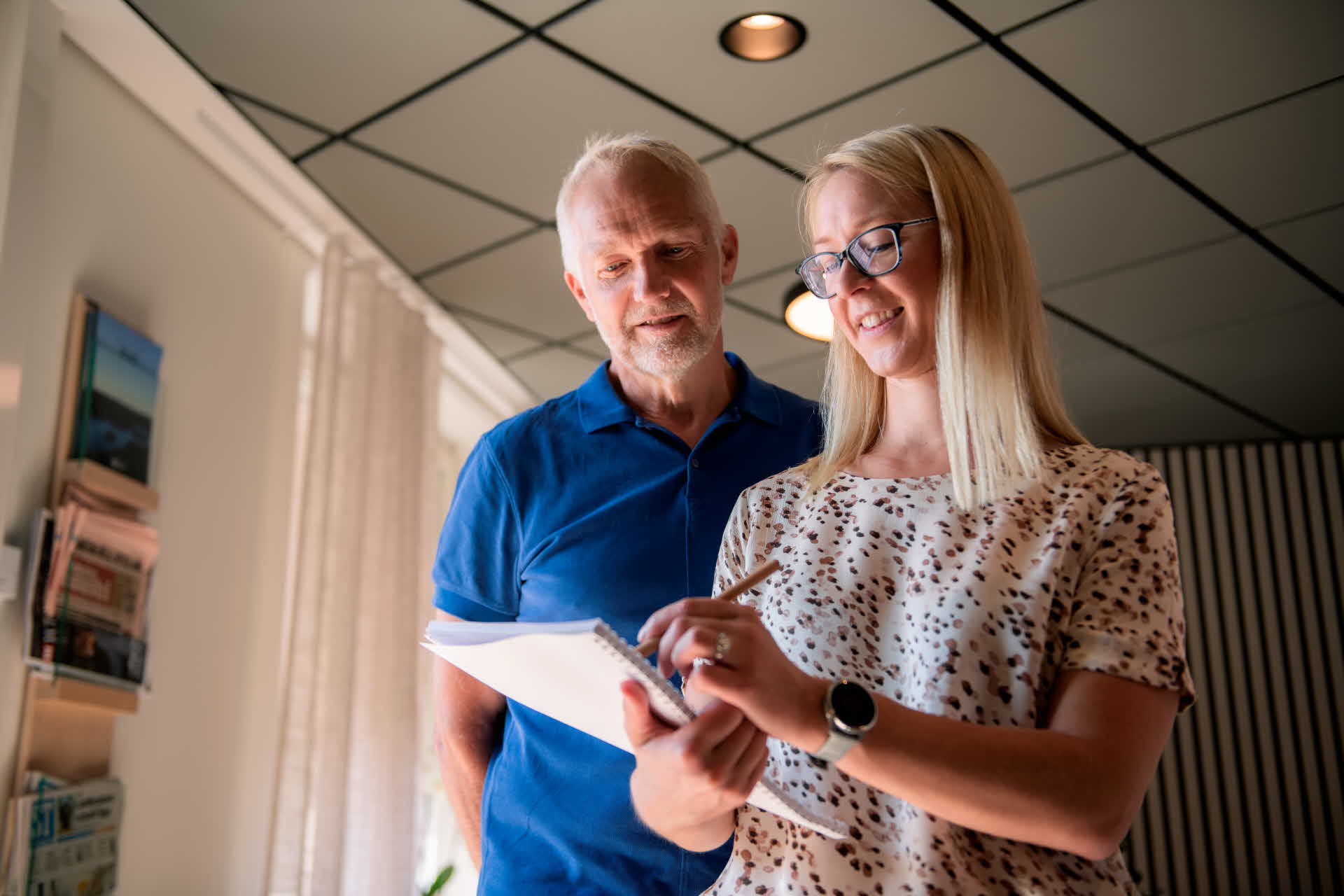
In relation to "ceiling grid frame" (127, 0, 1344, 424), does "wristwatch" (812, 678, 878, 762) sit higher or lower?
lower

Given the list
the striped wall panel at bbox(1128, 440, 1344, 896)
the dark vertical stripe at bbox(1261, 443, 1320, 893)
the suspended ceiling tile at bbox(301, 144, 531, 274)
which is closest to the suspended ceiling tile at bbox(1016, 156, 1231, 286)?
the suspended ceiling tile at bbox(301, 144, 531, 274)

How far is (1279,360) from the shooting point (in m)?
5.09

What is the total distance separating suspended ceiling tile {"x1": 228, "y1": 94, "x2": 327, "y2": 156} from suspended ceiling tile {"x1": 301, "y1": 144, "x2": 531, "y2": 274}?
60 millimetres

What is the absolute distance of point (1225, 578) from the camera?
21.0 feet

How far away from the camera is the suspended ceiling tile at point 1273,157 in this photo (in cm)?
327

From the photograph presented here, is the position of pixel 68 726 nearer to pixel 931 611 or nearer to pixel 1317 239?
pixel 931 611

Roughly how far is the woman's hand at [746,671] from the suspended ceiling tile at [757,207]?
258 cm

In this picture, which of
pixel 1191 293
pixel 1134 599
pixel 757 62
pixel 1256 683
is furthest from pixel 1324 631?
pixel 1134 599

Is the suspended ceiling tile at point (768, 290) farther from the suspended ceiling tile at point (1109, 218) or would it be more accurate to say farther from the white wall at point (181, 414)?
the white wall at point (181, 414)

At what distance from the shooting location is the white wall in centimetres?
280

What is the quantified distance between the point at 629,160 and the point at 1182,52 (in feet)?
6.02

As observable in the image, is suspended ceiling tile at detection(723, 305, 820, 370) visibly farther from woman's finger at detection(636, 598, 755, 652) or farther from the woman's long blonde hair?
woman's finger at detection(636, 598, 755, 652)

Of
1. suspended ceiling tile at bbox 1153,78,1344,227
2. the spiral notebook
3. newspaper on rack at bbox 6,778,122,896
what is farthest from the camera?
suspended ceiling tile at bbox 1153,78,1344,227

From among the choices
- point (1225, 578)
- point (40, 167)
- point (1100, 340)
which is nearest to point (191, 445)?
point (40, 167)
